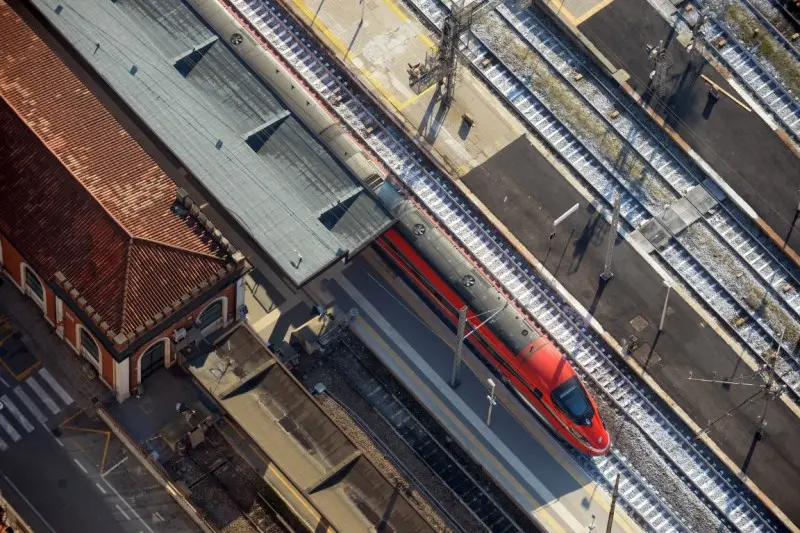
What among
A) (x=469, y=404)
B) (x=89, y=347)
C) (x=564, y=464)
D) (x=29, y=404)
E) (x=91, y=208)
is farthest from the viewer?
(x=469, y=404)

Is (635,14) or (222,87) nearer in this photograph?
(222,87)

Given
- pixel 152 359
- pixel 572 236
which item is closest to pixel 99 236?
pixel 152 359

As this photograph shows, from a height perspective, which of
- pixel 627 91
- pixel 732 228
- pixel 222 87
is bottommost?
pixel 732 228

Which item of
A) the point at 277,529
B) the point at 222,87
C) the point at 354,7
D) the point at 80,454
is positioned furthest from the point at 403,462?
the point at 354,7

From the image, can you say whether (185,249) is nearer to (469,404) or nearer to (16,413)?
(16,413)

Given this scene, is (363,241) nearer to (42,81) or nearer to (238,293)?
(238,293)

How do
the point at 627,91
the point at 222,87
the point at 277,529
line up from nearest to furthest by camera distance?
the point at 277,529 < the point at 222,87 < the point at 627,91

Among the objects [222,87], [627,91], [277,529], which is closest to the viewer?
[277,529]

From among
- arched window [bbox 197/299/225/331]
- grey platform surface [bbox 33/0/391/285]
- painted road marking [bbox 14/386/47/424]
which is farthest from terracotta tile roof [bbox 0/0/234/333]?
painted road marking [bbox 14/386/47/424]
